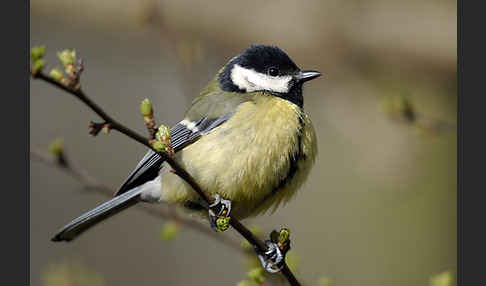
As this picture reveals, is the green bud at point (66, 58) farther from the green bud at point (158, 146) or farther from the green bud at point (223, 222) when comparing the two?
the green bud at point (223, 222)

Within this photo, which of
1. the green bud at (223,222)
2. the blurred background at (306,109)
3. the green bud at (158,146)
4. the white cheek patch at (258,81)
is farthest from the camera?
the blurred background at (306,109)

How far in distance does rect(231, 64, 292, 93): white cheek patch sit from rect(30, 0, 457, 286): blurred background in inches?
53.4

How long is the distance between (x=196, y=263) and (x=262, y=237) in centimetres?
228

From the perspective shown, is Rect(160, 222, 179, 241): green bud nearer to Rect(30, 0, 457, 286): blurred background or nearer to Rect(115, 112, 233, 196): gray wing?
Rect(115, 112, 233, 196): gray wing

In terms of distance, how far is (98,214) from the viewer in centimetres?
223

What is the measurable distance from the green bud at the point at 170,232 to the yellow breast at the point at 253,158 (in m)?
0.11

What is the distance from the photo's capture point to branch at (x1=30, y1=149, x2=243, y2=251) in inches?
83.7

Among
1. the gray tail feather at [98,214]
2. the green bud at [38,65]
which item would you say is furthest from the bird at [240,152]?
the green bud at [38,65]

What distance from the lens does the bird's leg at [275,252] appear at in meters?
1.89

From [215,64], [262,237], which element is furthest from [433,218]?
[262,237]

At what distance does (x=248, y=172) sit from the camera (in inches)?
82.9

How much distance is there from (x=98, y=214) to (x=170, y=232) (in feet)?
0.99

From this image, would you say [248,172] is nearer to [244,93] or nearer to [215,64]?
[244,93]

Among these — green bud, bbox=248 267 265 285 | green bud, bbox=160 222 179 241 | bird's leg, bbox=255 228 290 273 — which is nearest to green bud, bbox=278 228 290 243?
bird's leg, bbox=255 228 290 273
